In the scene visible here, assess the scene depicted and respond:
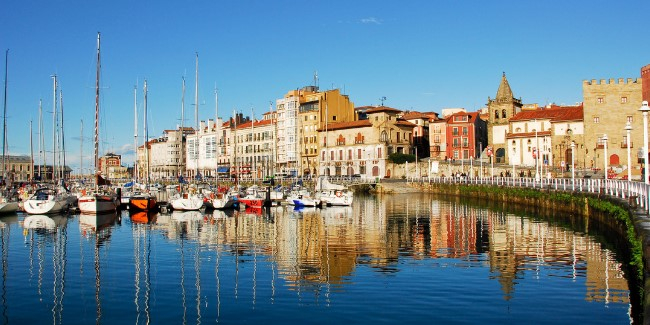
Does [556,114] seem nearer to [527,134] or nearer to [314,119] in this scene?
[527,134]

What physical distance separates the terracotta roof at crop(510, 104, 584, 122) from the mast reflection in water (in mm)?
62950

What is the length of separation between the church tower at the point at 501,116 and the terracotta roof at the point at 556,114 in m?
3.09

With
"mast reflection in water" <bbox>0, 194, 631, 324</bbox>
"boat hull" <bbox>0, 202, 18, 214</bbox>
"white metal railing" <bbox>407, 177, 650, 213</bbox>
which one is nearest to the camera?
"mast reflection in water" <bbox>0, 194, 631, 324</bbox>

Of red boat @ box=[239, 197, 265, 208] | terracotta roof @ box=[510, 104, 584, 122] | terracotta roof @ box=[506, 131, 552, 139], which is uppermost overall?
terracotta roof @ box=[510, 104, 584, 122]

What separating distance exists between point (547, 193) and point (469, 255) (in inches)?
1133

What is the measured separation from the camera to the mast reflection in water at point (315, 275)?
16.7m

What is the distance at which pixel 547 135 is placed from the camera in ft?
333

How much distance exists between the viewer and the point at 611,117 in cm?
8800

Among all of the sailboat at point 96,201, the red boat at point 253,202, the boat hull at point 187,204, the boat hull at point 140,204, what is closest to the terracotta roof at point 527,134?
the red boat at point 253,202

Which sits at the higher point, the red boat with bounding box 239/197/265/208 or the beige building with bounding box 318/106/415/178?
the beige building with bounding box 318/106/415/178

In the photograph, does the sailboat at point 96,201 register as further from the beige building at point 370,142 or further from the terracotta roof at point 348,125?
the terracotta roof at point 348,125

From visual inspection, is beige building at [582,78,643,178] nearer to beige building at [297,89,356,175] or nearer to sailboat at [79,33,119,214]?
→ beige building at [297,89,356,175]

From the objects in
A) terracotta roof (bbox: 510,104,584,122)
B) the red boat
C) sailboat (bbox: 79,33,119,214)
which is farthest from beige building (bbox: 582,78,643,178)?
sailboat (bbox: 79,33,119,214)

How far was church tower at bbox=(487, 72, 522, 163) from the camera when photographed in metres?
111
